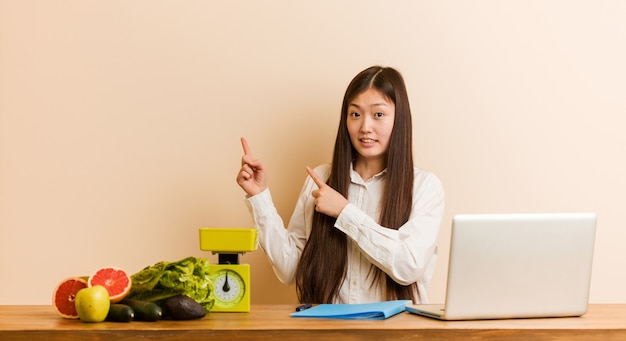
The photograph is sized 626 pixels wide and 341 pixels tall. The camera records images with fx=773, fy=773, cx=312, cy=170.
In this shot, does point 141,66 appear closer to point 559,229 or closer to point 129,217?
point 129,217

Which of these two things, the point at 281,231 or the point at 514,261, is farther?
the point at 281,231

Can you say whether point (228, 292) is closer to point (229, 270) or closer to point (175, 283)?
point (229, 270)

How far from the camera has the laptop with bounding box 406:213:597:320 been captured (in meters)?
2.02

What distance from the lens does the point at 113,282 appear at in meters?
2.10

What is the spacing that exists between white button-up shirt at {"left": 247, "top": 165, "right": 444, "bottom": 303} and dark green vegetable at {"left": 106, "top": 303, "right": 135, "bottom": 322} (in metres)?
0.91

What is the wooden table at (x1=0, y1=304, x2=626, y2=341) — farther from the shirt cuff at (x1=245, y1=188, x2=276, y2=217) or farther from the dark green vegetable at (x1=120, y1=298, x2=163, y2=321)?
the shirt cuff at (x1=245, y1=188, x2=276, y2=217)

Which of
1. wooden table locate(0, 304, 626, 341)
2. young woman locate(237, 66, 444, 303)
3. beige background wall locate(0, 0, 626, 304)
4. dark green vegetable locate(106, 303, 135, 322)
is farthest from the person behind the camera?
beige background wall locate(0, 0, 626, 304)

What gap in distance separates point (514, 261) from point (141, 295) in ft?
3.32

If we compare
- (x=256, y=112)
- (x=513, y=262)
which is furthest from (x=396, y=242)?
(x=256, y=112)

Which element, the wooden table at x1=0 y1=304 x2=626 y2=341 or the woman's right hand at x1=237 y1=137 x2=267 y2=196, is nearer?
the wooden table at x1=0 y1=304 x2=626 y2=341

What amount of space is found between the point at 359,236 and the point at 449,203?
793 millimetres

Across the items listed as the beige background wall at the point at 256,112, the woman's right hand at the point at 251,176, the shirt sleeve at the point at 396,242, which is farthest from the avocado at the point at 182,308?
the beige background wall at the point at 256,112

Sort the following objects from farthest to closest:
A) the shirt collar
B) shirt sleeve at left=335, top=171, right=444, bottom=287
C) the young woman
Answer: the shirt collar < the young woman < shirt sleeve at left=335, top=171, right=444, bottom=287

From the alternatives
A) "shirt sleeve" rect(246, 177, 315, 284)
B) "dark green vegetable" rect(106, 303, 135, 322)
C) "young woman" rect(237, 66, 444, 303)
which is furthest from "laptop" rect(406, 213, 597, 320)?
"shirt sleeve" rect(246, 177, 315, 284)
